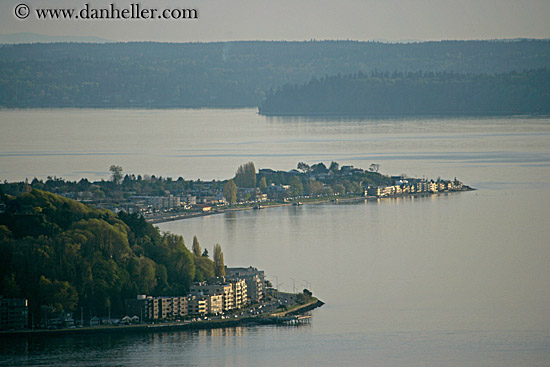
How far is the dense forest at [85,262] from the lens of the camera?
11906 millimetres

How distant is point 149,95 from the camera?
70562 mm

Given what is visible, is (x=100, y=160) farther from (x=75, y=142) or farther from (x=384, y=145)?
(x=384, y=145)

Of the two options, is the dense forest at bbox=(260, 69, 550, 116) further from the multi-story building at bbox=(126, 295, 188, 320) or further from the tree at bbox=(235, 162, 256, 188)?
the multi-story building at bbox=(126, 295, 188, 320)

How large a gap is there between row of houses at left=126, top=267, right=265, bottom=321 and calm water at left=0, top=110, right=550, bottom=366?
1.59 ft

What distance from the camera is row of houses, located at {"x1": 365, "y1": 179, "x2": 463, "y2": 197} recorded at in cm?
2452

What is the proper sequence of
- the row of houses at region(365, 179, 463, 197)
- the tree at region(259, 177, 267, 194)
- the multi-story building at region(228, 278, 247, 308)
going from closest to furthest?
1. the multi-story building at region(228, 278, 247, 308)
2. the tree at region(259, 177, 267, 194)
3. the row of houses at region(365, 179, 463, 197)

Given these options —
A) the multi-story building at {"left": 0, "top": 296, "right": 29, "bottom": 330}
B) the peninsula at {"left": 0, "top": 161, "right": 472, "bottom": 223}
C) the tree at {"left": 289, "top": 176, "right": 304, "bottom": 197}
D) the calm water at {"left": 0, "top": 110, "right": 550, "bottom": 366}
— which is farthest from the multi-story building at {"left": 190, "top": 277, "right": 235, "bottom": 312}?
the tree at {"left": 289, "top": 176, "right": 304, "bottom": 197}

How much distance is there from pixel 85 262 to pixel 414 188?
1350 cm

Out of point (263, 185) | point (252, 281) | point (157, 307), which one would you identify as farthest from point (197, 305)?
point (263, 185)

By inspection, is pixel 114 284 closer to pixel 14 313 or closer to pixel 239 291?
pixel 14 313

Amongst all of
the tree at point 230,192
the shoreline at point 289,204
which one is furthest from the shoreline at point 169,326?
the tree at point 230,192

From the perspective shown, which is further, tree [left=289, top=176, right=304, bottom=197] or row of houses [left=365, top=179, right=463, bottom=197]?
row of houses [left=365, top=179, right=463, bottom=197]

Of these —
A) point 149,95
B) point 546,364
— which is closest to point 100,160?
point 546,364

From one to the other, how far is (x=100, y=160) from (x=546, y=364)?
70.8ft
